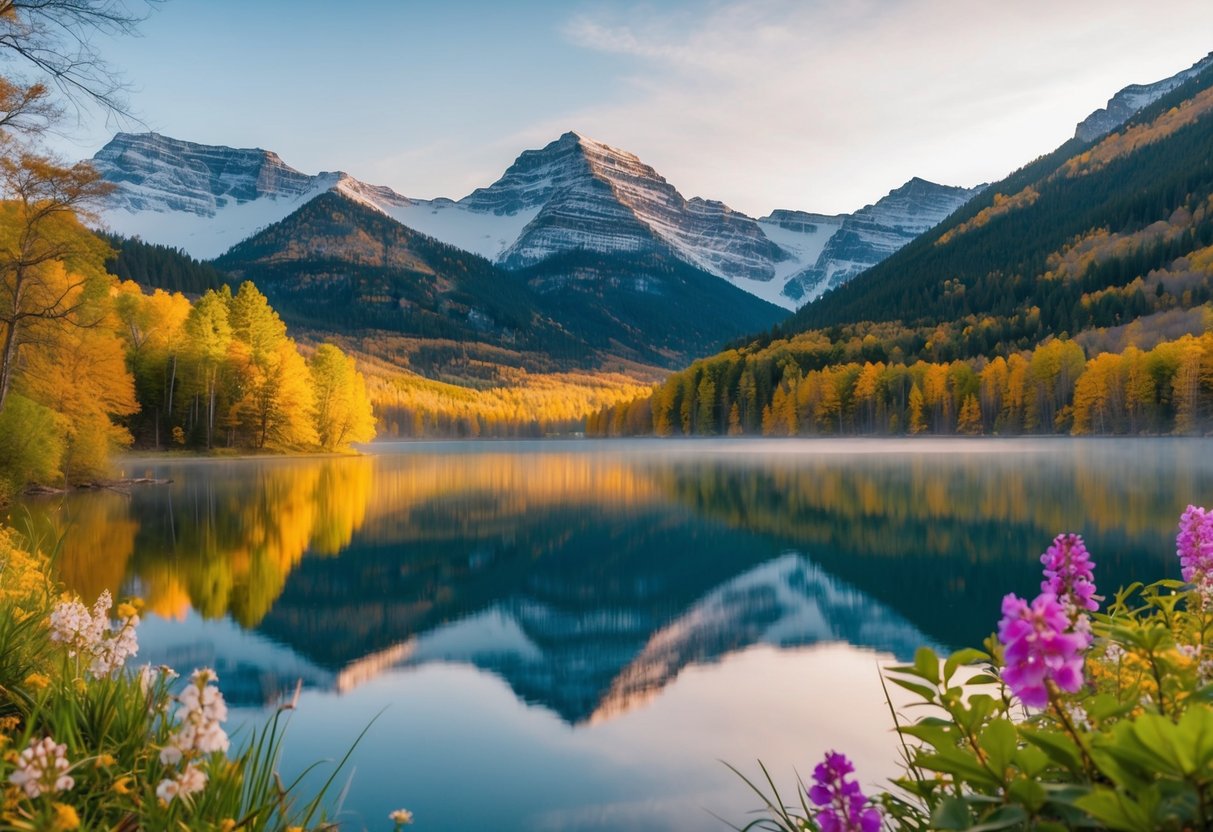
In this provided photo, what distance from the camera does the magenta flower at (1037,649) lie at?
1.93 meters

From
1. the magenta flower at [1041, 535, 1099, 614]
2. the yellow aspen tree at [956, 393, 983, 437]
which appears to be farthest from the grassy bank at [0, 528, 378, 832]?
the yellow aspen tree at [956, 393, 983, 437]

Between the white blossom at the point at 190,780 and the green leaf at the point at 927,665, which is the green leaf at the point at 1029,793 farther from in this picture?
the white blossom at the point at 190,780

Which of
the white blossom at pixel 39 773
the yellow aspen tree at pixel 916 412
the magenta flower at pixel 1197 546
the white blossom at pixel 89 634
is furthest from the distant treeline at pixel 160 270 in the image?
the magenta flower at pixel 1197 546

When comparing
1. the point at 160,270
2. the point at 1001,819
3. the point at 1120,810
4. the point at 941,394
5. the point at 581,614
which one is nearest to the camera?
the point at 1120,810

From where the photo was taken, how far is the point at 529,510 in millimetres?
31250

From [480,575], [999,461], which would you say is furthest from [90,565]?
[999,461]

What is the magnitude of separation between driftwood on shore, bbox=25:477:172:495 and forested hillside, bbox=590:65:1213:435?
8523 centimetres

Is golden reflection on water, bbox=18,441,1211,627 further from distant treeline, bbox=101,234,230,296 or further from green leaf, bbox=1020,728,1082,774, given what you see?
distant treeline, bbox=101,234,230,296

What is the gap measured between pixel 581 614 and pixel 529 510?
15.6 metres

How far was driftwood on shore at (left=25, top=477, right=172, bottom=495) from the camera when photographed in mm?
32138

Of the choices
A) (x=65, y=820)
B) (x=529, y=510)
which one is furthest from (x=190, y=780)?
(x=529, y=510)

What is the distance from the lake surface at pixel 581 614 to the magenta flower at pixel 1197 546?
14.5ft

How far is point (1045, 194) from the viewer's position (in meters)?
180

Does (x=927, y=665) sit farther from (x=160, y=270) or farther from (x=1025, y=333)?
(x=160, y=270)
